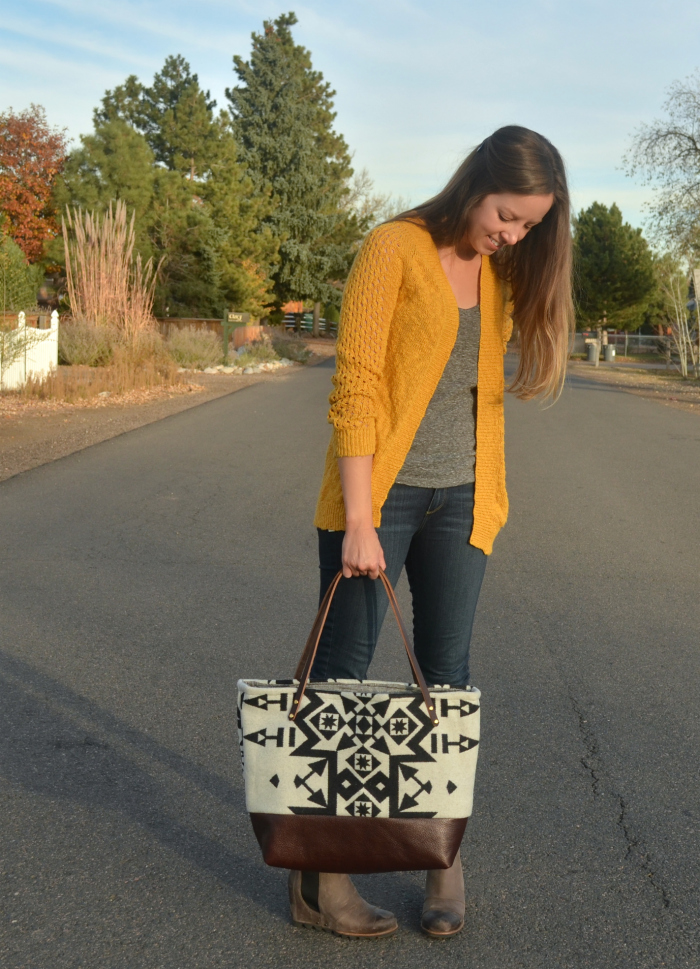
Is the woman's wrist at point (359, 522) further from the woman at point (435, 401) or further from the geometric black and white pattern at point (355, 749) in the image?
the geometric black and white pattern at point (355, 749)

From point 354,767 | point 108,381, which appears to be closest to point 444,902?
point 354,767

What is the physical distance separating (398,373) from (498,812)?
1496 mm

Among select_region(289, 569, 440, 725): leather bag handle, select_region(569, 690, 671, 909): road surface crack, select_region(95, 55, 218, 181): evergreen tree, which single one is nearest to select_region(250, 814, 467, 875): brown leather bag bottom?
select_region(289, 569, 440, 725): leather bag handle

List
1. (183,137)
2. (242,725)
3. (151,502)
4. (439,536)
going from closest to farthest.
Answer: (242,725), (439,536), (151,502), (183,137)

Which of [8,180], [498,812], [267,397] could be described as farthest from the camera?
[8,180]

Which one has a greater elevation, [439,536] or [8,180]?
[8,180]

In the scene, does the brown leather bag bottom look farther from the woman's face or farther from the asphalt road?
the woman's face

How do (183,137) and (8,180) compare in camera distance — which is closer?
(8,180)

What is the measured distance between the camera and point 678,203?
3064 centimetres

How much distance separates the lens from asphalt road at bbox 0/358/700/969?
2543 millimetres

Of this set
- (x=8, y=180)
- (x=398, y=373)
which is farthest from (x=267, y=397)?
(x=8, y=180)

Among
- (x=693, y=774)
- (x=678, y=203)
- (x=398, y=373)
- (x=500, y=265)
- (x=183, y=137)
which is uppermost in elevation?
(x=183, y=137)

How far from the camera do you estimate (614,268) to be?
179 ft

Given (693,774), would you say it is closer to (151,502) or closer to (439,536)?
(439,536)
